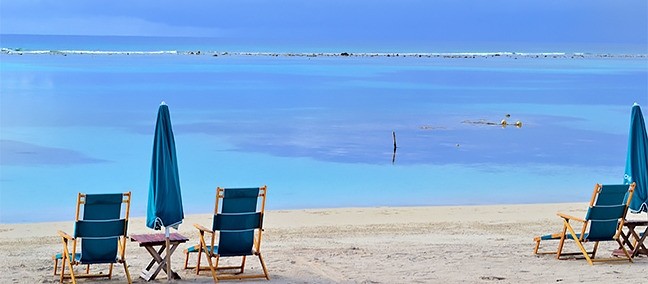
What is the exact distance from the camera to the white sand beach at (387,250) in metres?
8.70

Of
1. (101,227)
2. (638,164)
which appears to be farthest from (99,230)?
(638,164)

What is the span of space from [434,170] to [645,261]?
1077 centimetres

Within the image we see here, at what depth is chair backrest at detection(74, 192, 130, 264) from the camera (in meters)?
7.89

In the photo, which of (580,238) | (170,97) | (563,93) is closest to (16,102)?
(170,97)

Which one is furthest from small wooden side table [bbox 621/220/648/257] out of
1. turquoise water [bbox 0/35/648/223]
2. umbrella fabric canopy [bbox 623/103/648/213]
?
turquoise water [bbox 0/35/648/223]

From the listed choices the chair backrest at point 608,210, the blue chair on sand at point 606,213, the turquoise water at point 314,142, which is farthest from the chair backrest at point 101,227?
the turquoise water at point 314,142

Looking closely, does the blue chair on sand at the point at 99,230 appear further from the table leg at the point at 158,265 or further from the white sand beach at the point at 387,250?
the white sand beach at the point at 387,250

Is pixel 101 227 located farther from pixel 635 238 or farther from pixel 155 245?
pixel 635 238

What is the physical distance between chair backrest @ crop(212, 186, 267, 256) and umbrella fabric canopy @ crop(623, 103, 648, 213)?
11.9 ft

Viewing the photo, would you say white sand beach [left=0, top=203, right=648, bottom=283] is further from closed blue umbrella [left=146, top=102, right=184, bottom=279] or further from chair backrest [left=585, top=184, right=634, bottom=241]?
closed blue umbrella [left=146, top=102, right=184, bottom=279]

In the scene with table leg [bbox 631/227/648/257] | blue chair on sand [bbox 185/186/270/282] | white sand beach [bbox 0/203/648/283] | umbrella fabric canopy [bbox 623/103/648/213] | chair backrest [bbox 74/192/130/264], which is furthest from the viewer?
table leg [bbox 631/227/648/257]

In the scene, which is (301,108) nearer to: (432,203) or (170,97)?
(170,97)

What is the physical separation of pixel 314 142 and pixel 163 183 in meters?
17.2

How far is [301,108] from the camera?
36.7m
